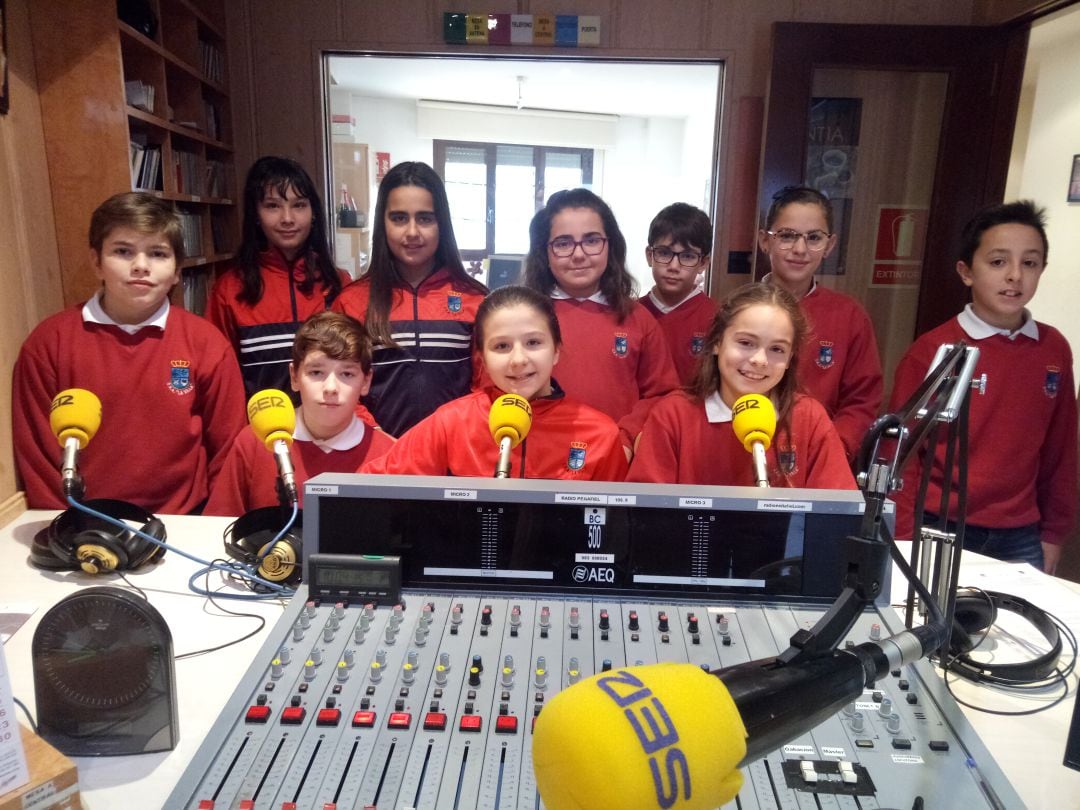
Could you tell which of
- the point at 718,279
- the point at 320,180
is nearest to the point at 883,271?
the point at 718,279

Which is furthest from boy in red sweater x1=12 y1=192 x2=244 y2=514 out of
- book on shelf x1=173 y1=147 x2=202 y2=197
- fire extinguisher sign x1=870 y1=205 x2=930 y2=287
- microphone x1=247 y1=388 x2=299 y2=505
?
fire extinguisher sign x1=870 y1=205 x2=930 y2=287

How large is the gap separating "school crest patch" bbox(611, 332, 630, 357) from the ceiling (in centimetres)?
421

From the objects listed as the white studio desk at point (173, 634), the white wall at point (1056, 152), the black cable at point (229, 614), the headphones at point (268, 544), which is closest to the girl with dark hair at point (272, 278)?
the white studio desk at point (173, 634)

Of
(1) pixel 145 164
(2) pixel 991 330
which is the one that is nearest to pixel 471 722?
(2) pixel 991 330

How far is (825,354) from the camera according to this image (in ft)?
8.84

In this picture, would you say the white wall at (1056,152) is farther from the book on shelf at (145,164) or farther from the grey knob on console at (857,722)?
the book on shelf at (145,164)

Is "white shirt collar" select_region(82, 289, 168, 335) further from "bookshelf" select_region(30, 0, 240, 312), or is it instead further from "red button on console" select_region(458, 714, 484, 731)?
"red button on console" select_region(458, 714, 484, 731)

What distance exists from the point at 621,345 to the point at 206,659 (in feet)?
5.41

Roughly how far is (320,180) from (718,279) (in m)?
2.28

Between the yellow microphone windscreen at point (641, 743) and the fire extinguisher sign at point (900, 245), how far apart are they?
165 inches

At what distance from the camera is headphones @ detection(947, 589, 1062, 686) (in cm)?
122

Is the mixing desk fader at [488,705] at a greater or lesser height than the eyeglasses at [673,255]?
lesser

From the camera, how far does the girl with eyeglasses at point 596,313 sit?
2502 millimetres

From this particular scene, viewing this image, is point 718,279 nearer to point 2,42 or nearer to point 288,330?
point 288,330
